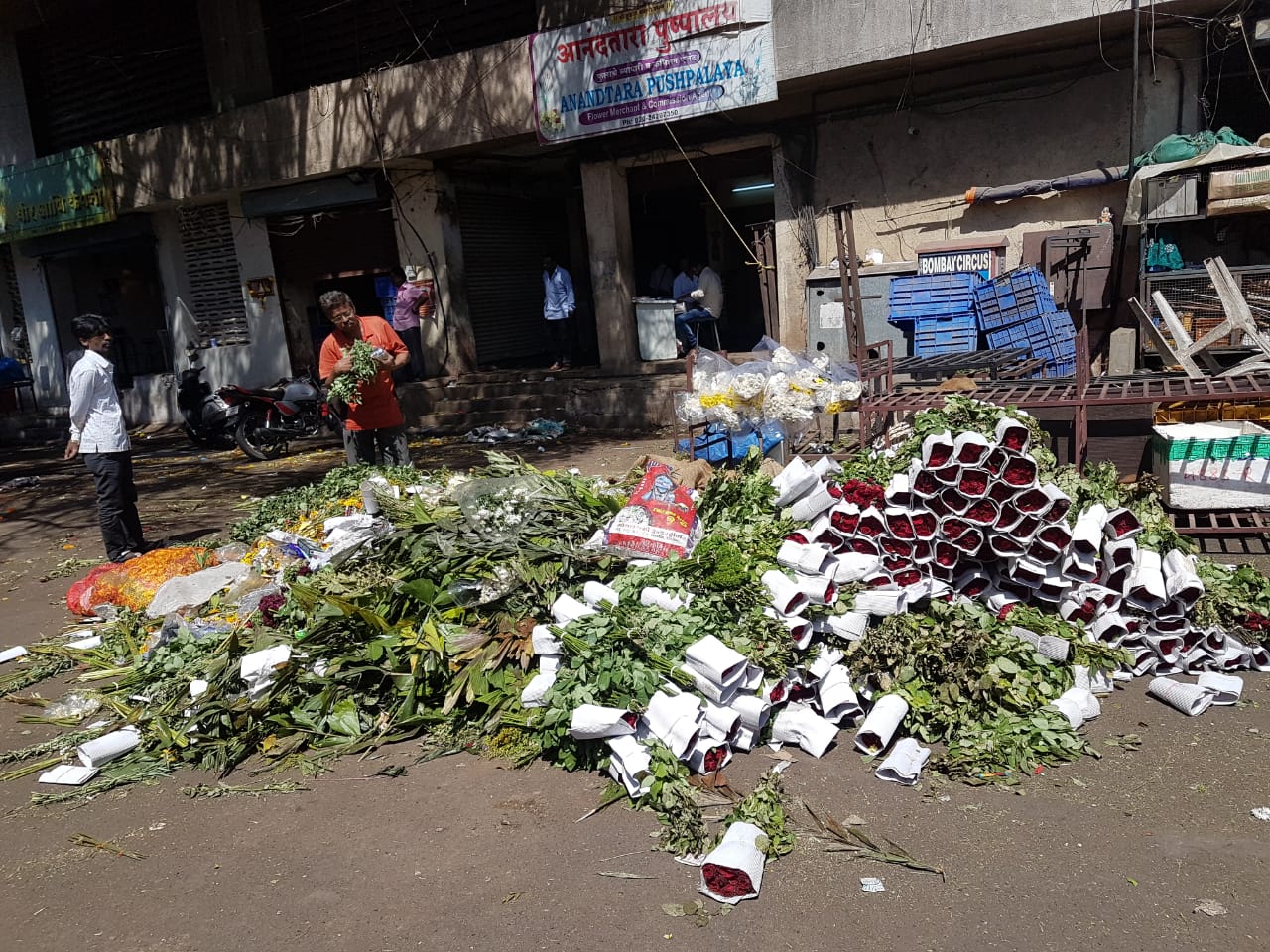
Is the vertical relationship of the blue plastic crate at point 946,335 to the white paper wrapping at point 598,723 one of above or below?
above

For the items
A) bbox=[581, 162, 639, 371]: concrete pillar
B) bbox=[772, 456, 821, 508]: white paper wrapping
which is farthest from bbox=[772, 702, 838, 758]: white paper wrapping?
bbox=[581, 162, 639, 371]: concrete pillar

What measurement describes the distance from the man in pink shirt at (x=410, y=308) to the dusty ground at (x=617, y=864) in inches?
385

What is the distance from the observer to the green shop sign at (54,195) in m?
14.5

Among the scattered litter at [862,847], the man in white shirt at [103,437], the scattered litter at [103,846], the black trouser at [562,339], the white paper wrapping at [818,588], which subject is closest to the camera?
the scattered litter at [862,847]

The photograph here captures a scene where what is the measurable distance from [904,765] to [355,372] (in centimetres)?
447

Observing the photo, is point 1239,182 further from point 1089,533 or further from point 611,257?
point 611,257

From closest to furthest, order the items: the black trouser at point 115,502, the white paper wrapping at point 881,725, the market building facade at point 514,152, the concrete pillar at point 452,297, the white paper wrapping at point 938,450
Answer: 1. the white paper wrapping at point 881,725
2. the white paper wrapping at point 938,450
3. the black trouser at point 115,502
4. the market building facade at point 514,152
5. the concrete pillar at point 452,297

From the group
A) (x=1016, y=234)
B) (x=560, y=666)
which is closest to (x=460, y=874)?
(x=560, y=666)

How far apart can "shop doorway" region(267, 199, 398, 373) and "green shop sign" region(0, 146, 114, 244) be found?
319 centimetres

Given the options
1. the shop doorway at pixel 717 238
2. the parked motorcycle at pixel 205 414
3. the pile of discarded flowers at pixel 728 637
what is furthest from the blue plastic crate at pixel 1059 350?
the parked motorcycle at pixel 205 414

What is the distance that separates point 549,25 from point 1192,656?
9.97m

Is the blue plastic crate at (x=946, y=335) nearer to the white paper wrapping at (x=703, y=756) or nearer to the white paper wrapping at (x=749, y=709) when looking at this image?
the white paper wrapping at (x=749, y=709)

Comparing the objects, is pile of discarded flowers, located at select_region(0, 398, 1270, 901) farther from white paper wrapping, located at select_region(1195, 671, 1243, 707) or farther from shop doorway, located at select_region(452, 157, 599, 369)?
shop doorway, located at select_region(452, 157, 599, 369)

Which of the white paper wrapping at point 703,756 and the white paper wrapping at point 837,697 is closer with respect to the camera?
the white paper wrapping at point 703,756
